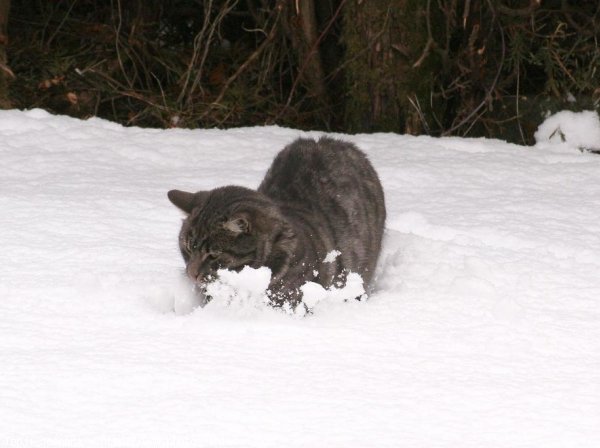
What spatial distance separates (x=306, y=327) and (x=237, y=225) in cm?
41

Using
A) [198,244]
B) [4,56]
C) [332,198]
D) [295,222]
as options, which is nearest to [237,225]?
[198,244]

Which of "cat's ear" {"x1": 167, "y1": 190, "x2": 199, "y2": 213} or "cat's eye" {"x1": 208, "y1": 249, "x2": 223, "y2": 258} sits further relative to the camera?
"cat's ear" {"x1": 167, "y1": 190, "x2": 199, "y2": 213}

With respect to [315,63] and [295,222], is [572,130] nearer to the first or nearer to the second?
[315,63]

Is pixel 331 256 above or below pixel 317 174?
below

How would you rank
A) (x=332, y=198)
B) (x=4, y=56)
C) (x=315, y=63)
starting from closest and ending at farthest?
(x=332, y=198) < (x=4, y=56) < (x=315, y=63)

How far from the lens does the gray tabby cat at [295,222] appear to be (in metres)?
3.41

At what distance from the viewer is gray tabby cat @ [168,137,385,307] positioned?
134 inches

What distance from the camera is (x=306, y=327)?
3252 millimetres

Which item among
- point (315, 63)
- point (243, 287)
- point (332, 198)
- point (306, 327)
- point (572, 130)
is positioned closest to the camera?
point (306, 327)

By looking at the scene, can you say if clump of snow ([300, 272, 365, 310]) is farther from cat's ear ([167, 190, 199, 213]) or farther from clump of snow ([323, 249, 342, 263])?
cat's ear ([167, 190, 199, 213])

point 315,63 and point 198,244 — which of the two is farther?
point 315,63

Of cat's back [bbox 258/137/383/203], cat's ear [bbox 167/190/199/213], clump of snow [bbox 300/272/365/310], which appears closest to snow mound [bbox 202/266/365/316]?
clump of snow [bbox 300/272/365/310]

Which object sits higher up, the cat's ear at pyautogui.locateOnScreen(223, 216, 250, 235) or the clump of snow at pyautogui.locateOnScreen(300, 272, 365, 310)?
the cat's ear at pyautogui.locateOnScreen(223, 216, 250, 235)

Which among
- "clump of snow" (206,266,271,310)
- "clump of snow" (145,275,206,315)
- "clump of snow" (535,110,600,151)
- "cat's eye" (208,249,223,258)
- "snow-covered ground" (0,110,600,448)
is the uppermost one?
"clump of snow" (535,110,600,151)
